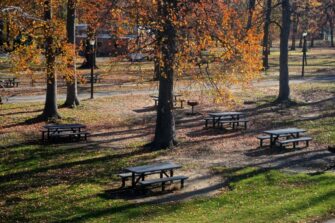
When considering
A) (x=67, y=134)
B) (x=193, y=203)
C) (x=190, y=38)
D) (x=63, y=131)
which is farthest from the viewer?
(x=63, y=131)

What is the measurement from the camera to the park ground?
1242 cm

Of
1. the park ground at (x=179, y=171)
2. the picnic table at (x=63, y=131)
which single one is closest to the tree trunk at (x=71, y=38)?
the park ground at (x=179, y=171)

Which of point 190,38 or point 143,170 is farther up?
point 190,38

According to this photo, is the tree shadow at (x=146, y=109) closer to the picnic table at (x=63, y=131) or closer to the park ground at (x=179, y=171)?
the park ground at (x=179, y=171)

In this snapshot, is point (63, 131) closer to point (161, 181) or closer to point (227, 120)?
point (227, 120)

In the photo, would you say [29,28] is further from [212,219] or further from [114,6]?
[212,219]

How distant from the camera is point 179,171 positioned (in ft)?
53.9

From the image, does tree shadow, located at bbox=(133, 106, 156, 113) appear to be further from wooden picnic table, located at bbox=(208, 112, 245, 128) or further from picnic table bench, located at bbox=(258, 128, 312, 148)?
picnic table bench, located at bbox=(258, 128, 312, 148)

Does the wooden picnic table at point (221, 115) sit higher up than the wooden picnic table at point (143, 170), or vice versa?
the wooden picnic table at point (221, 115)

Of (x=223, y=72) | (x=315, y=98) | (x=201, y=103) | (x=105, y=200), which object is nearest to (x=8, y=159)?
(x=105, y=200)

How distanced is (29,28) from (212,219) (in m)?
11.2

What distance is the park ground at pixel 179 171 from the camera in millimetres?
12422

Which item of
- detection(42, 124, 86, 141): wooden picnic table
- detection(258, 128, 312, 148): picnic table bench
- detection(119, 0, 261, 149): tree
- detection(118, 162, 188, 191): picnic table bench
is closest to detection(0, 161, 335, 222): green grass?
detection(118, 162, 188, 191): picnic table bench

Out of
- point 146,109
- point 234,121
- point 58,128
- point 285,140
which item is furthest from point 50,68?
point 285,140
